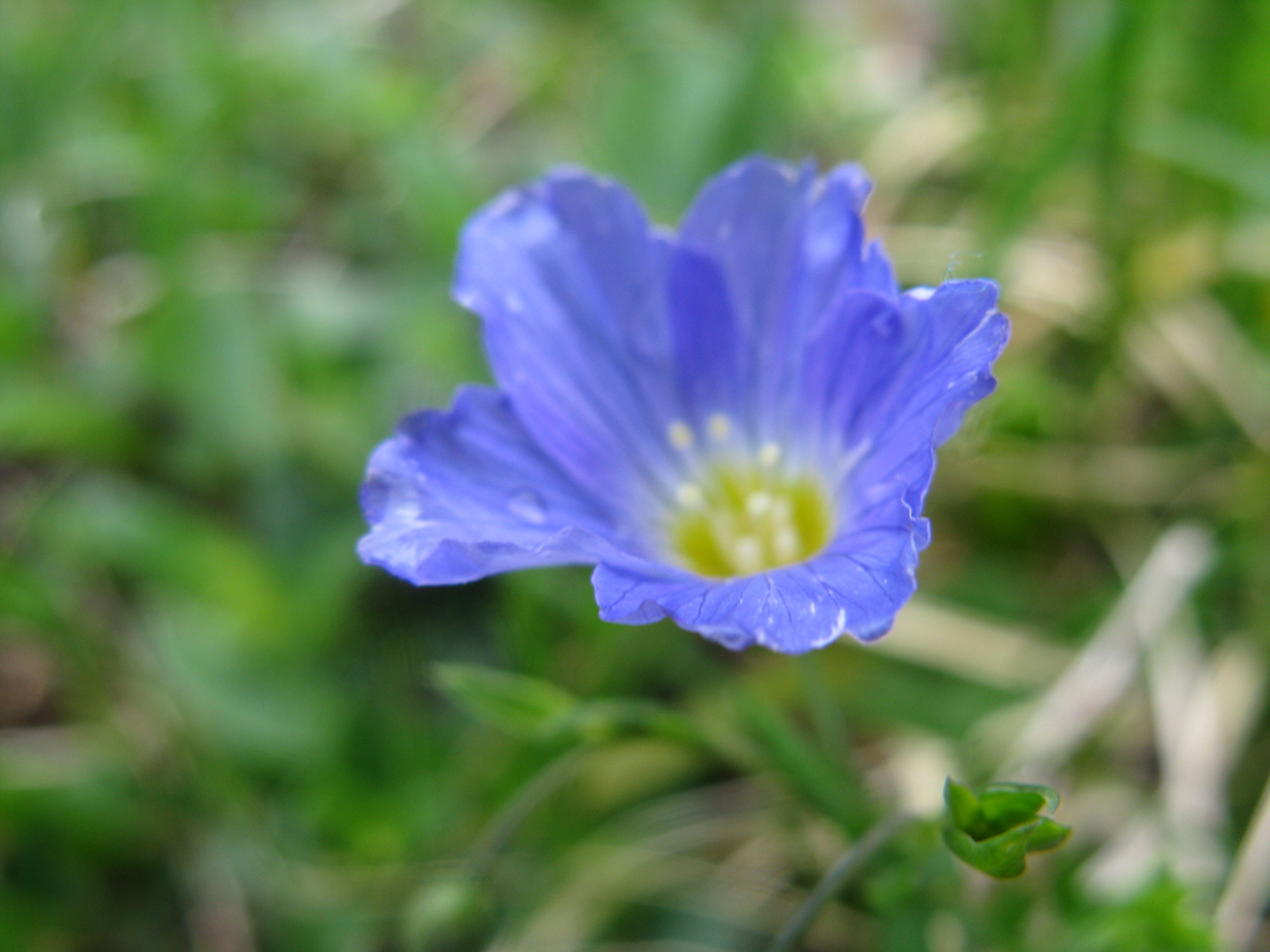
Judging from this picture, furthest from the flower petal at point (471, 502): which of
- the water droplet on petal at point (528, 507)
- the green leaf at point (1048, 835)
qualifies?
the green leaf at point (1048, 835)

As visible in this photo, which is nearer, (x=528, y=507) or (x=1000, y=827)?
(x=1000, y=827)

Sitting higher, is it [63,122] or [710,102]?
[63,122]

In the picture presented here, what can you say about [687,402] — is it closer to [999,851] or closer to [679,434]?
[679,434]

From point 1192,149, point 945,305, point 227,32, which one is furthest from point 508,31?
point 945,305

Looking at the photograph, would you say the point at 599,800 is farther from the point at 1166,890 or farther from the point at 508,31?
the point at 508,31

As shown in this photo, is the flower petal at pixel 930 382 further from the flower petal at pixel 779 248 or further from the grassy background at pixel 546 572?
the grassy background at pixel 546 572

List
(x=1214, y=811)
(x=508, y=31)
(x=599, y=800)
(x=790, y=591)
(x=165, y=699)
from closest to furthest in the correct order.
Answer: (x=790, y=591) → (x=1214, y=811) → (x=599, y=800) → (x=165, y=699) → (x=508, y=31)

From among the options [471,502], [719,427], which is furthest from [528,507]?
[719,427]
